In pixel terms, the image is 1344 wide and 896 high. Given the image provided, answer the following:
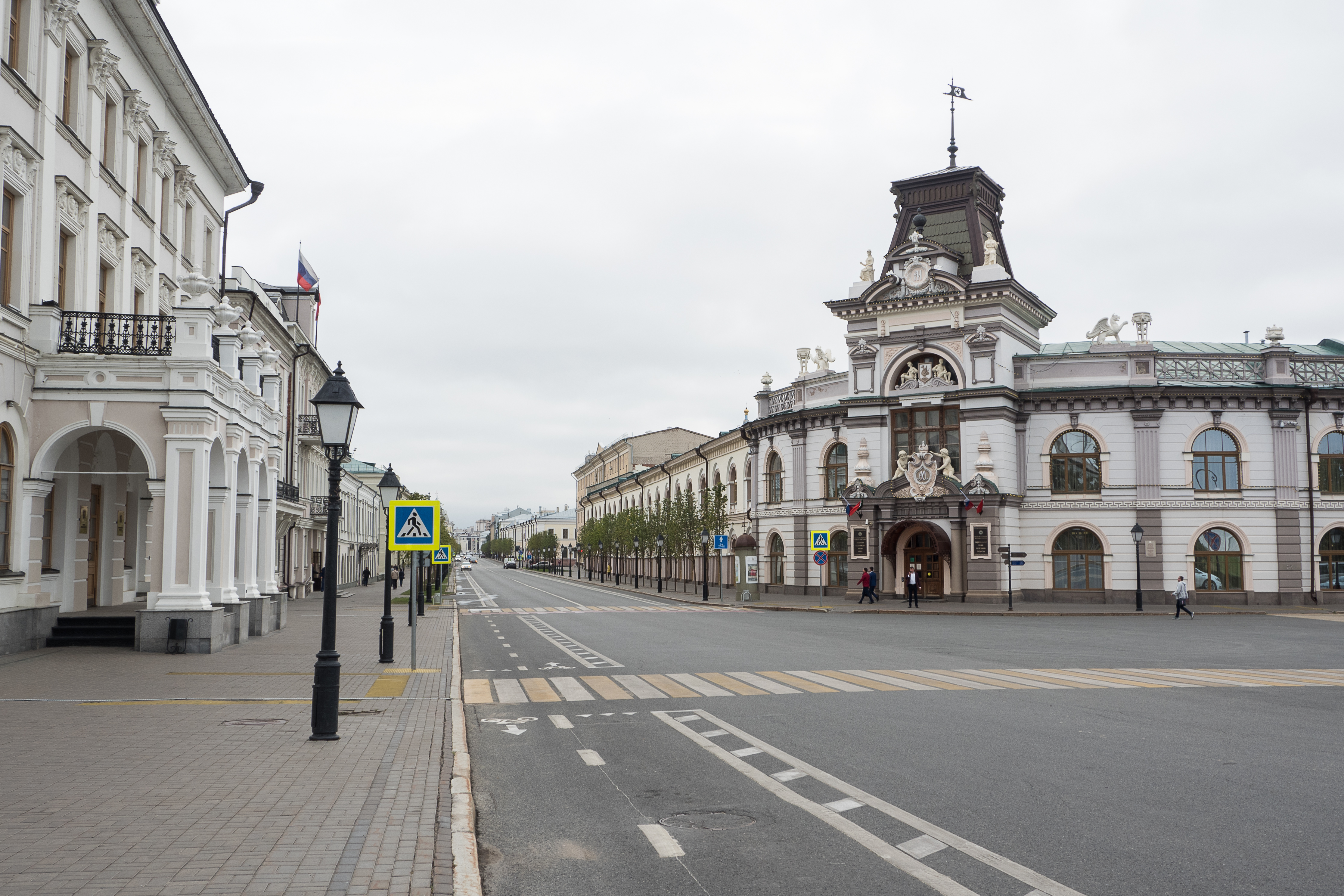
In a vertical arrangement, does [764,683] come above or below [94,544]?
below

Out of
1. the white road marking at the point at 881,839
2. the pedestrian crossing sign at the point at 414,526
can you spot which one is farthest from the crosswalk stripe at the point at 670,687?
the pedestrian crossing sign at the point at 414,526

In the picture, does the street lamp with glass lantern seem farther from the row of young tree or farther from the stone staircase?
the stone staircase

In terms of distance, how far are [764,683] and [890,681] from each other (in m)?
2.08

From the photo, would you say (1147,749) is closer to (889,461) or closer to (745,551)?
(889,461)

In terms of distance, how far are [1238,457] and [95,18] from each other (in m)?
42.7

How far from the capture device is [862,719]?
11.9 meters

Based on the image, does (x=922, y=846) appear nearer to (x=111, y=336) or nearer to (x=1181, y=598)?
(x=111, y=336)

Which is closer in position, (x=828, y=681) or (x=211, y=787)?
(x=211, y=787)

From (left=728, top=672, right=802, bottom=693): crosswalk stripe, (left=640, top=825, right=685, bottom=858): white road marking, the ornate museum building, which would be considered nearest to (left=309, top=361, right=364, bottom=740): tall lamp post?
(left=640, top=825, right=685, bottom=858): white road marking

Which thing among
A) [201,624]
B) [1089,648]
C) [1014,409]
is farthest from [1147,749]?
[1014,409]

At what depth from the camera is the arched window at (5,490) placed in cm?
1766

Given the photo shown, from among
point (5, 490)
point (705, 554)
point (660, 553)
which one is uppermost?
point (5, 490)

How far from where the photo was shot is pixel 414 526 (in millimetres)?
17703

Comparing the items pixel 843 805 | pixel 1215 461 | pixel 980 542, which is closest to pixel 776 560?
pixel 980 542
